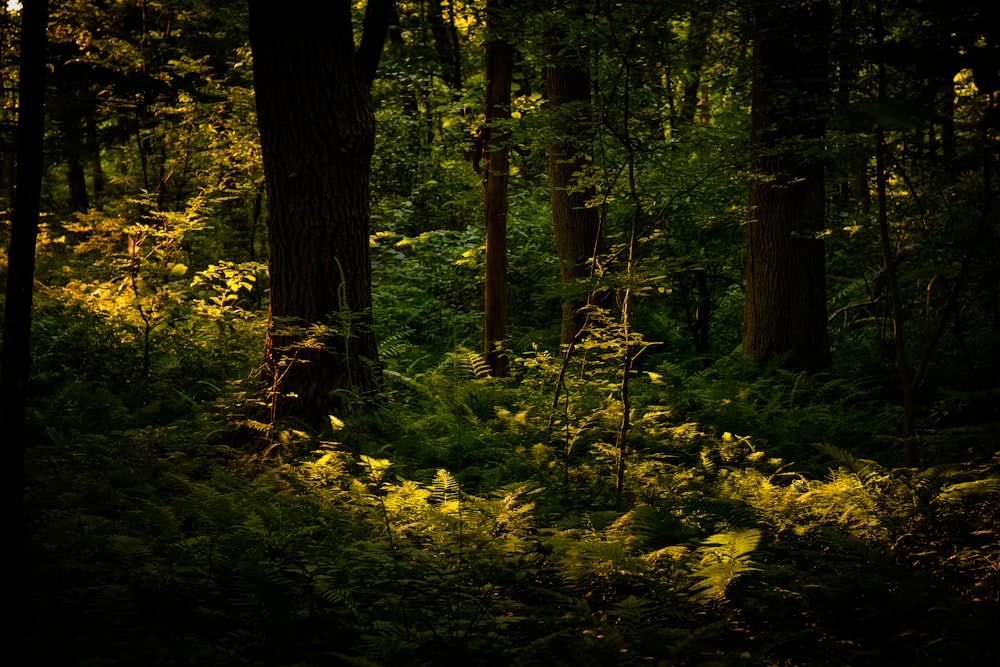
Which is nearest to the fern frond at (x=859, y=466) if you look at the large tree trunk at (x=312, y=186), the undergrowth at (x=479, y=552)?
the undergrowth at (x=479, y=552)

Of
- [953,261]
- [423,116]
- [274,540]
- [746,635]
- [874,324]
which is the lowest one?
[746,635]

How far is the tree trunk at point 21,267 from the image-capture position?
2643 mm

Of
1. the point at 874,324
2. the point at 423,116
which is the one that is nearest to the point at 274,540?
the point at 874,324

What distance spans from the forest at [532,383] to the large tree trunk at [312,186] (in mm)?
28

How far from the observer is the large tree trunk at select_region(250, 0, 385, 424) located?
5.55 m

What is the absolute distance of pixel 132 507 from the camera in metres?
4.08

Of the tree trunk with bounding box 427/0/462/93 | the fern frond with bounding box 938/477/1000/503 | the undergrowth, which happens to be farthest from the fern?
the tree trunk with bounding box 427/0/462/93

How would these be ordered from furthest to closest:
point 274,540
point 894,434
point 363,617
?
point 894,434 → point 274,540 → point 363,617

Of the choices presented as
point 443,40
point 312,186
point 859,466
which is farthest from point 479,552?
point 443,40

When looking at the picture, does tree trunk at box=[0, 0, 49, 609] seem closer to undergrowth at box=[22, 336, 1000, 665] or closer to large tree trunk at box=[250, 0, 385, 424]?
undergrowth at box=[22, 336, 1000, 665]

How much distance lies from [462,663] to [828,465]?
410 centimetres

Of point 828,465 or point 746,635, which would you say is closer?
point 746,635

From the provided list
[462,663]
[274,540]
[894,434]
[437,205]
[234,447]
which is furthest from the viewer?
[437,205]

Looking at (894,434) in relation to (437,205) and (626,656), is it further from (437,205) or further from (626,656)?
(437,205)
